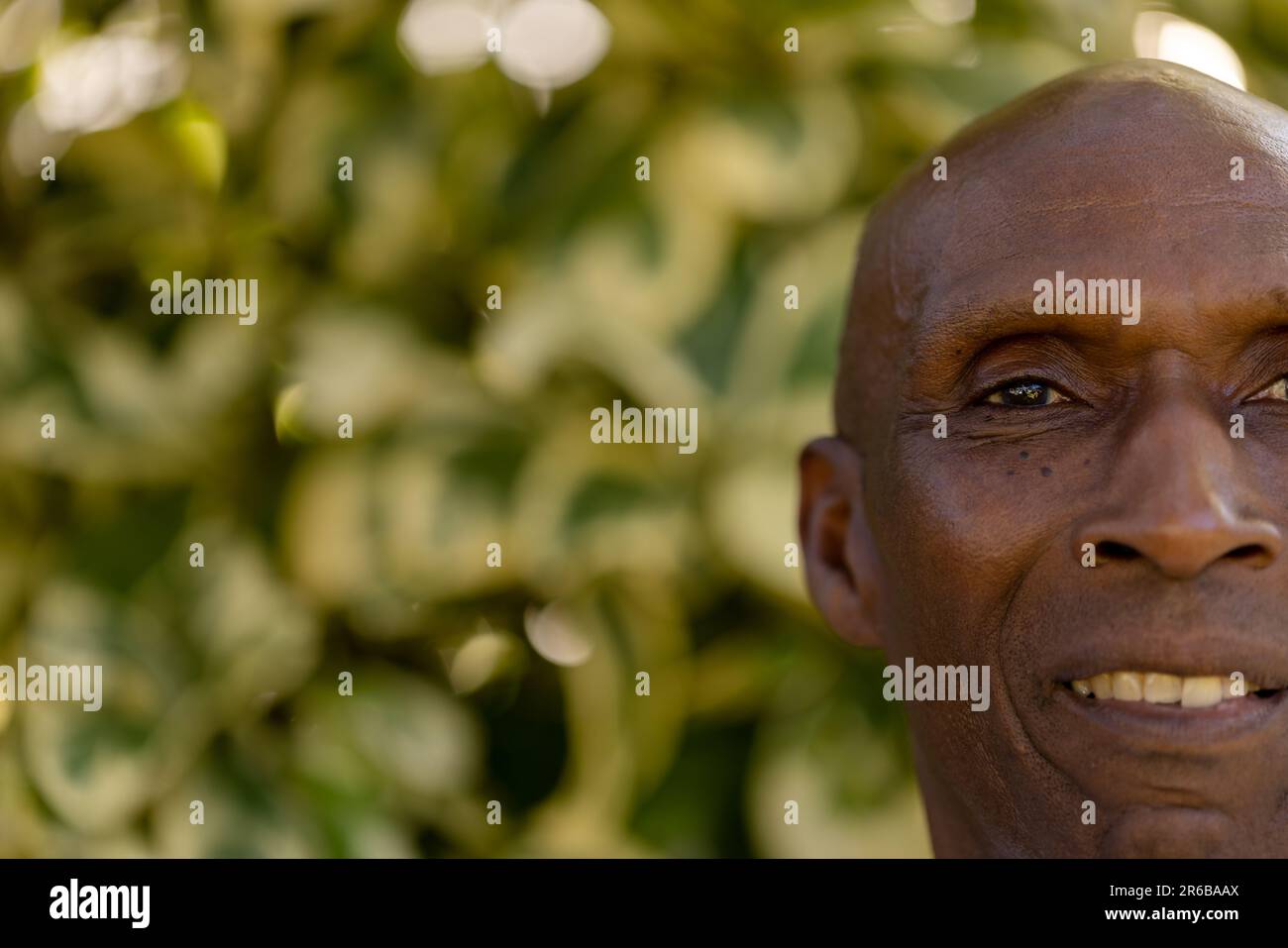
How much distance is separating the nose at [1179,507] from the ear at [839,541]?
329 mm

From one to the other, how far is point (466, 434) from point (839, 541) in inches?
42.6

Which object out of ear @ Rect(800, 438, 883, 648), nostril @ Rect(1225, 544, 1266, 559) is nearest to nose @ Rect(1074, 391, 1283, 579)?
nostril @ Rect(1225, 544, 1266, 559)

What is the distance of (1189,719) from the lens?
1.14 meters

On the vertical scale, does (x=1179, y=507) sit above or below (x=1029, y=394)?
below

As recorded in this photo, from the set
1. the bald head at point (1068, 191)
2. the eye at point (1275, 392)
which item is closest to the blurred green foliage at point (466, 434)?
the bald head at point (1068, 191)

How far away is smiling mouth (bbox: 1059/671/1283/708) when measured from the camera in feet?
3.75

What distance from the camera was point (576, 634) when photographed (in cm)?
245

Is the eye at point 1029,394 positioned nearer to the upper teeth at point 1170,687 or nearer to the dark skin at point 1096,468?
the dark skin at point 1096,468

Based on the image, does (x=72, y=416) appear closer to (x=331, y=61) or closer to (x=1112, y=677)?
(x=331, y=61)

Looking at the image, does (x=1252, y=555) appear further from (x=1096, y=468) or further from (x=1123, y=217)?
(x=1123, y=217)

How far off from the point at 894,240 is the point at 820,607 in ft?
1.32

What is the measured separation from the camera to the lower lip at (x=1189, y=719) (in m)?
1.13

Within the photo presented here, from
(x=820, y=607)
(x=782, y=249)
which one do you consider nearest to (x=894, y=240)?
(x=820, y=607)

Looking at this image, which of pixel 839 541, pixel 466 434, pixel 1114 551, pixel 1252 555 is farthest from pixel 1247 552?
pixel 466 434
